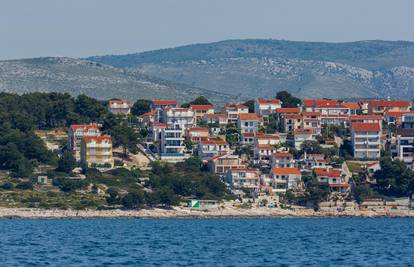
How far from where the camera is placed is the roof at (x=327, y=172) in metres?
146

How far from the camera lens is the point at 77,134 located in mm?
158125

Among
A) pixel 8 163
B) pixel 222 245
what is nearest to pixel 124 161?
pixel 8 163

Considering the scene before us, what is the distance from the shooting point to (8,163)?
147125mm

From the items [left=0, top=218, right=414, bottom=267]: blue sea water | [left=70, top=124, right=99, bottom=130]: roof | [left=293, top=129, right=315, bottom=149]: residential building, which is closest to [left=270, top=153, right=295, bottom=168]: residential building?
[left=293, top=129, right=315, bottom=149]: residential building

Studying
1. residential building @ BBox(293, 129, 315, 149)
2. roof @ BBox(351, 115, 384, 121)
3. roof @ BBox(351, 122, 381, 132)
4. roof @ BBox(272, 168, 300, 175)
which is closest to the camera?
roof @ BBox(272, 168, 300, 175)

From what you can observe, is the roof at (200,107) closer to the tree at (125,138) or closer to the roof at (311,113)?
the roof at (311,113)

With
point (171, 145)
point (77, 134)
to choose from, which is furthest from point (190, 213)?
point (77, 134)

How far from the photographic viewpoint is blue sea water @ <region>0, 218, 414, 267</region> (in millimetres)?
73562

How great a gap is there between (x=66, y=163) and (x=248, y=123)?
34.5m

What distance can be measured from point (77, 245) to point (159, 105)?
102735 mm

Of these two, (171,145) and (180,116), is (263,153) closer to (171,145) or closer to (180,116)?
(171,145)

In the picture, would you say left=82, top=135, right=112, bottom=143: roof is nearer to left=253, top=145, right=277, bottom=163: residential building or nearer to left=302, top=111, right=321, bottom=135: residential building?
left=253, top=145, right=277, bottom=163: residential building

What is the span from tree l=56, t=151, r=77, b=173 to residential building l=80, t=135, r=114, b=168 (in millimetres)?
4526

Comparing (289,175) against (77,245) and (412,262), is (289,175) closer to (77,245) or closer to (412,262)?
(77,245)
